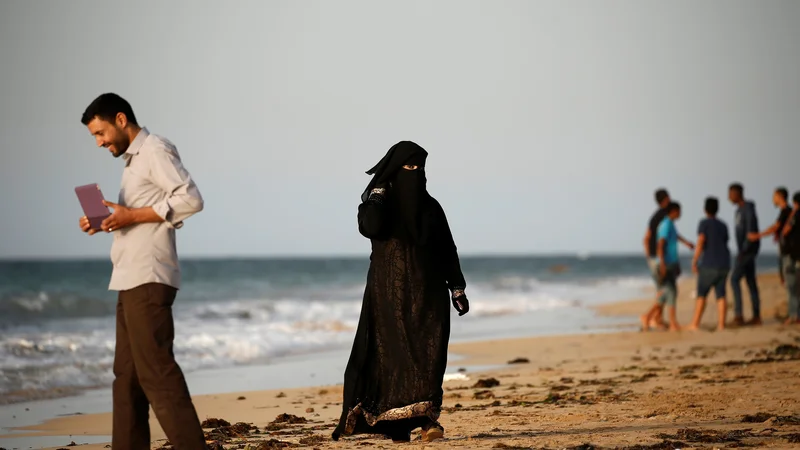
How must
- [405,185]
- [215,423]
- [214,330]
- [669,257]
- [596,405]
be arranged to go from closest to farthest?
[405,185]
[215,423]
[596,405]
[669,257]
[214,330]

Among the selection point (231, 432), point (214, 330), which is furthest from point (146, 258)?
point (214, 330)

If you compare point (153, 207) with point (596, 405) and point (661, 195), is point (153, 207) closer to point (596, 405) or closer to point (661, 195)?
A: point (596, 405)

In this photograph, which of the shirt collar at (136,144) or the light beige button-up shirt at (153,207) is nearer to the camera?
the light beige button-up shirt at (153,207)

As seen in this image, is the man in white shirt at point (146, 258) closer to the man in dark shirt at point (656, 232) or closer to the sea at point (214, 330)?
the sea at point (214, 330)

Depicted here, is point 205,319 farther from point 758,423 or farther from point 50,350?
point 758,423

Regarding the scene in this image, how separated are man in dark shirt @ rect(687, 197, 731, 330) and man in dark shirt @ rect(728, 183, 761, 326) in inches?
19.2

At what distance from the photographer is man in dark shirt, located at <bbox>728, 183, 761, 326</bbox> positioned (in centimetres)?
1446

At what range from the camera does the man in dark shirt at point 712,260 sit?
551 inches

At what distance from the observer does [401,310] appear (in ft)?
18.6

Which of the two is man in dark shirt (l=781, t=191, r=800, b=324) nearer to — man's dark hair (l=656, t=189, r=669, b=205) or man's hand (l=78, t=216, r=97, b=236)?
man's dark hair (l=656, t=189, r=669, b=205)

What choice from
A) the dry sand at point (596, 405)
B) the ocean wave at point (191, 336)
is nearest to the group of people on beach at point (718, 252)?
the dry sand at point (596, 405)

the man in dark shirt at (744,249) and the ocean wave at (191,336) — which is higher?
the man in dark shirt at (744,249)

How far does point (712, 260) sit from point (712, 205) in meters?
0.78

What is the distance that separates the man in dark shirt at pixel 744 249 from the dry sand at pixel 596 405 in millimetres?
2292
